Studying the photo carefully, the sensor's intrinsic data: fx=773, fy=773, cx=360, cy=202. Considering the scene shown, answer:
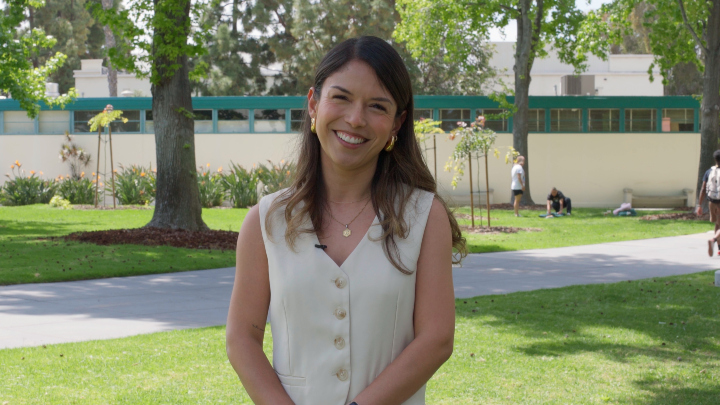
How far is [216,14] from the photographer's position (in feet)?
132

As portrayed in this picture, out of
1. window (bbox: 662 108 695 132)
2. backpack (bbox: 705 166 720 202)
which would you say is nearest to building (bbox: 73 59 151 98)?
window (bbox: 662 108 695 132)

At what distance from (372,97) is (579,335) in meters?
5.58

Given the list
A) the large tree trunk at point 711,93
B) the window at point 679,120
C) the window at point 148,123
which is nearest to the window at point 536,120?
the window at point 679,120

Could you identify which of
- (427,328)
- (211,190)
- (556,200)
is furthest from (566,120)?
(427,328)

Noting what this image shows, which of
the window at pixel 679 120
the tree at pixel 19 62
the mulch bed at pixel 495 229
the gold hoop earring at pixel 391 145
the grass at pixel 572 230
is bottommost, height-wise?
the grass at pixel 572 230

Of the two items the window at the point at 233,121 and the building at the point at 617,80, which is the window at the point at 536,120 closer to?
the window at the point at 233,121

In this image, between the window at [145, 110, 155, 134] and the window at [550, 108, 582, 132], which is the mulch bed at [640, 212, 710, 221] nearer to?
the window at [550, 108, 582, 132]

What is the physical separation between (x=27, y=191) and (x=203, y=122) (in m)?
7.01

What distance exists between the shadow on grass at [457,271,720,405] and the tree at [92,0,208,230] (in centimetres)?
834

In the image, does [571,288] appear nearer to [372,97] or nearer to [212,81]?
[372,97]

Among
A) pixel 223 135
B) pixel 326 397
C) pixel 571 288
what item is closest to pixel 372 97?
pixel 326 397

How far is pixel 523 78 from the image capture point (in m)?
28.1

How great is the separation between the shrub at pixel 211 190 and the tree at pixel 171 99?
1084cm

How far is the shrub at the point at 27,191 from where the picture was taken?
28.7 m
